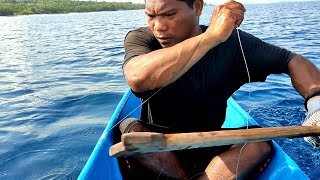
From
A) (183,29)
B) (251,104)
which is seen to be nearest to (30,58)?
(251,104)

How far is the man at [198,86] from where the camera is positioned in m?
2.56

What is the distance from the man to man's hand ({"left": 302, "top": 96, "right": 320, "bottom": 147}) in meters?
0.01

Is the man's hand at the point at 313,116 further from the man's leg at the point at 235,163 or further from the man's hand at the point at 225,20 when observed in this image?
the man's hand at the point at 225,20

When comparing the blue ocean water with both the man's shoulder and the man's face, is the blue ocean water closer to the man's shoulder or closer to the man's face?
the man's shoulder

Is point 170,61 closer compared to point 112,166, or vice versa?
point 170,61

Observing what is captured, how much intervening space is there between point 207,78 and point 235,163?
29.8 inches

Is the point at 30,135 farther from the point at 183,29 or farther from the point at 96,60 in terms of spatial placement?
the point at 96,60

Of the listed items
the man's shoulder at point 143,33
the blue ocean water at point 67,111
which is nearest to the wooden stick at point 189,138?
the man's shoulder at point 143,33

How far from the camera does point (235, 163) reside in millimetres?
2623

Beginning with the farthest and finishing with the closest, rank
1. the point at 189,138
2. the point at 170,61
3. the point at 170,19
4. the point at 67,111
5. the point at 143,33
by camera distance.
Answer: the point at 67,111 → the point at 143,33 → the point at 170,19 → the point at 170,61 → the point at 189,138

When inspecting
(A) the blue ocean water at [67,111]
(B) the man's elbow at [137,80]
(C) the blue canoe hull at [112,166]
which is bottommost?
(A) the blue ocean water at [67,111]

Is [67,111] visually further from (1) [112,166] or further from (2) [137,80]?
(2) [137,80]

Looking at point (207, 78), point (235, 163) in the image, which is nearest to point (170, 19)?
point (207, 78)

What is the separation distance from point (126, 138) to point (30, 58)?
543 inches
